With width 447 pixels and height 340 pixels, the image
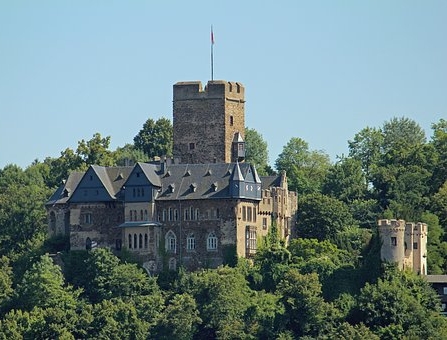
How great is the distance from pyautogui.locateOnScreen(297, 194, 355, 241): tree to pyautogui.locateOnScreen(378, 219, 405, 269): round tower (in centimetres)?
919

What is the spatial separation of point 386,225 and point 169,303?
12.6 metres

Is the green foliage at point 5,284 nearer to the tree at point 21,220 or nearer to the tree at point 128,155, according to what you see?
the tree at point 21,220

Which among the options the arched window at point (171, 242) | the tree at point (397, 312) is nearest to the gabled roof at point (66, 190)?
the arched window at point (171, 242)

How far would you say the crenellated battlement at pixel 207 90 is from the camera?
125 meters

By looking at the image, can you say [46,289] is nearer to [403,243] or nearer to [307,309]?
[307,309]

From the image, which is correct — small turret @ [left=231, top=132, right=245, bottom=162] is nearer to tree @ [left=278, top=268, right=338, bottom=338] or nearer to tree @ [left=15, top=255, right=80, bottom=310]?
tree @ [left=278, top=268, right=338, bottom=338]

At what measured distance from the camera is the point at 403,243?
115 metres

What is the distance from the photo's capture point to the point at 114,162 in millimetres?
137125

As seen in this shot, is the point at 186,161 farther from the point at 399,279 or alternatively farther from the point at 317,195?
the point at 399,279

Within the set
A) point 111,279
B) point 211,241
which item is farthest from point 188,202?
point 111,279

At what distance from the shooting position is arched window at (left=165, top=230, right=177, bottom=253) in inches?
4707

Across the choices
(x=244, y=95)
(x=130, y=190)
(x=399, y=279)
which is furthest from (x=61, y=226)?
(x=399, y=279)

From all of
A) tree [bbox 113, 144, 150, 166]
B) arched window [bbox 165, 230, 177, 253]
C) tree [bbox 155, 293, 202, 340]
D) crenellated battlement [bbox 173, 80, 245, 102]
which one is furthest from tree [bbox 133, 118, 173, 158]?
tree [bbox 155, 293, 202, 340]

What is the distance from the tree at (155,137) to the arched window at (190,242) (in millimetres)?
28927
